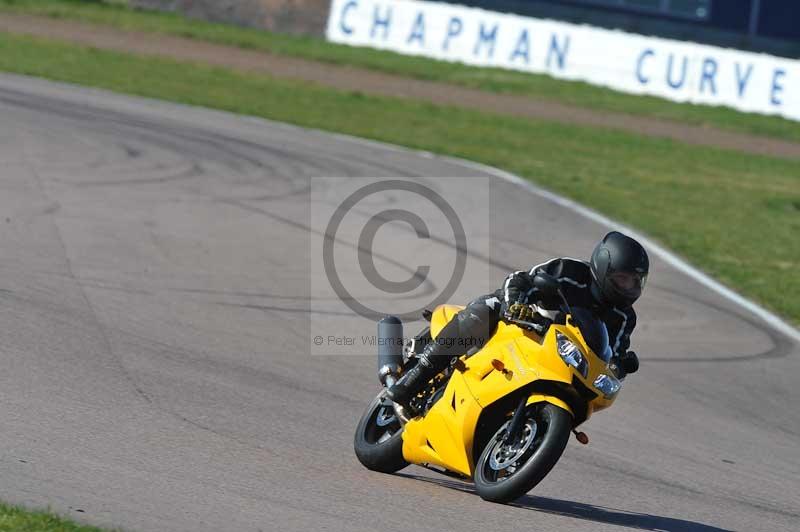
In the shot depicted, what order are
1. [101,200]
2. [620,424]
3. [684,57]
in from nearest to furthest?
1. [620,424]
2. [101,200]
3. [684,57]

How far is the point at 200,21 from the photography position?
32.7 metres

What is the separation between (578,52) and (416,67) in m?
3.78

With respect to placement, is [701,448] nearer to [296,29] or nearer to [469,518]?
[469,518]

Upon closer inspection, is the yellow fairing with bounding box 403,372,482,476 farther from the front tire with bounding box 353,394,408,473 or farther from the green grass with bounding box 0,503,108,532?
the green grass with bounding box 0,503,108,532

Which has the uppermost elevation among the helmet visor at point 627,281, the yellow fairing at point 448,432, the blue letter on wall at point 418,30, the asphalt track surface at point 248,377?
the helmet visor at point 627,281

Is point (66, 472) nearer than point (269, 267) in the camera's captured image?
Yes

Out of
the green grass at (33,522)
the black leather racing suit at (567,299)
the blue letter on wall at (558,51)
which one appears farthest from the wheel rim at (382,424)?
the blue letter on wall at (558,51)

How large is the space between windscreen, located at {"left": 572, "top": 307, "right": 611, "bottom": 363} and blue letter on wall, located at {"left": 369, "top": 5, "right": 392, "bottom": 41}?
2569 cm

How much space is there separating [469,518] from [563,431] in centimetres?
59

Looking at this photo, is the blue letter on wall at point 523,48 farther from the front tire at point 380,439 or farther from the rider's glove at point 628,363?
the rider's glove at point 628,363

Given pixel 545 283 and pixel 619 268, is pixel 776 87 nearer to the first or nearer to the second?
pixel 619 268

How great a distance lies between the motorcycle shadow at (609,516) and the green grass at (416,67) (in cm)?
2130

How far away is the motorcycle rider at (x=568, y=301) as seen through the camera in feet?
20.4

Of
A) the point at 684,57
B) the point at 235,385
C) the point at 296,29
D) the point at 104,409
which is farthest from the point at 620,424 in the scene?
the point at 296,29
